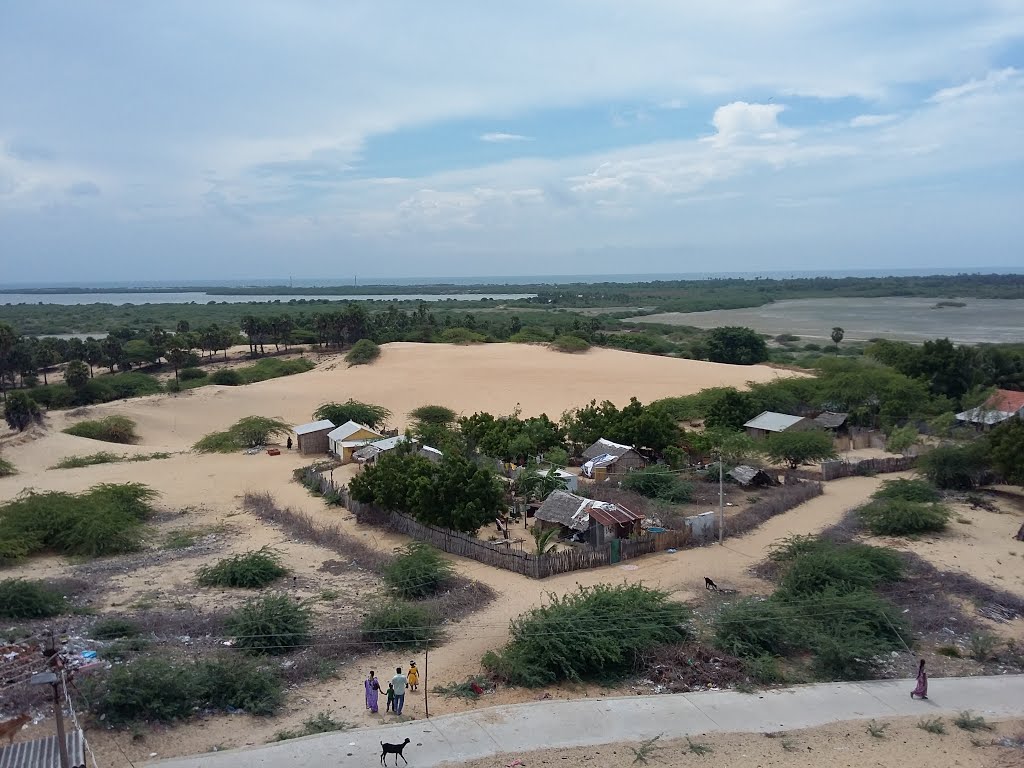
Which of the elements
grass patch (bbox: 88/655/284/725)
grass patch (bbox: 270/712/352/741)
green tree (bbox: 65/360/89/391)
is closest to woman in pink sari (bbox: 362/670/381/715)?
grass patch (bbox: 270/712/352/741)

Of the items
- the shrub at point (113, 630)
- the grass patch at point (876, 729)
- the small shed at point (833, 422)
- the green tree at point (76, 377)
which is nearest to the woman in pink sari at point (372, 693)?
the shrub at point (113, 630)

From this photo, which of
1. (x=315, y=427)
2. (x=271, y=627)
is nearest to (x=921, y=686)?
(x=271, y=627)

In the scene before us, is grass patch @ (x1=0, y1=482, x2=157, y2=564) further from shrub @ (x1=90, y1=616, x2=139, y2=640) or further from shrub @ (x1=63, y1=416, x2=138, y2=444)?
shrub @ (x1=63, y1=416, x2=138, y2=444)

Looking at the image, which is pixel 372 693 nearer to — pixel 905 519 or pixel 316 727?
pixel 316 727

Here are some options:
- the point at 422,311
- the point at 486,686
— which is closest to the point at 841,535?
the point at 486,686

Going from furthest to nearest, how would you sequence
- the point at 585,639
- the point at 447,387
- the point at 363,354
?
1. the point at 363,354
2. the point at 447,387
3. the point at 585,639
